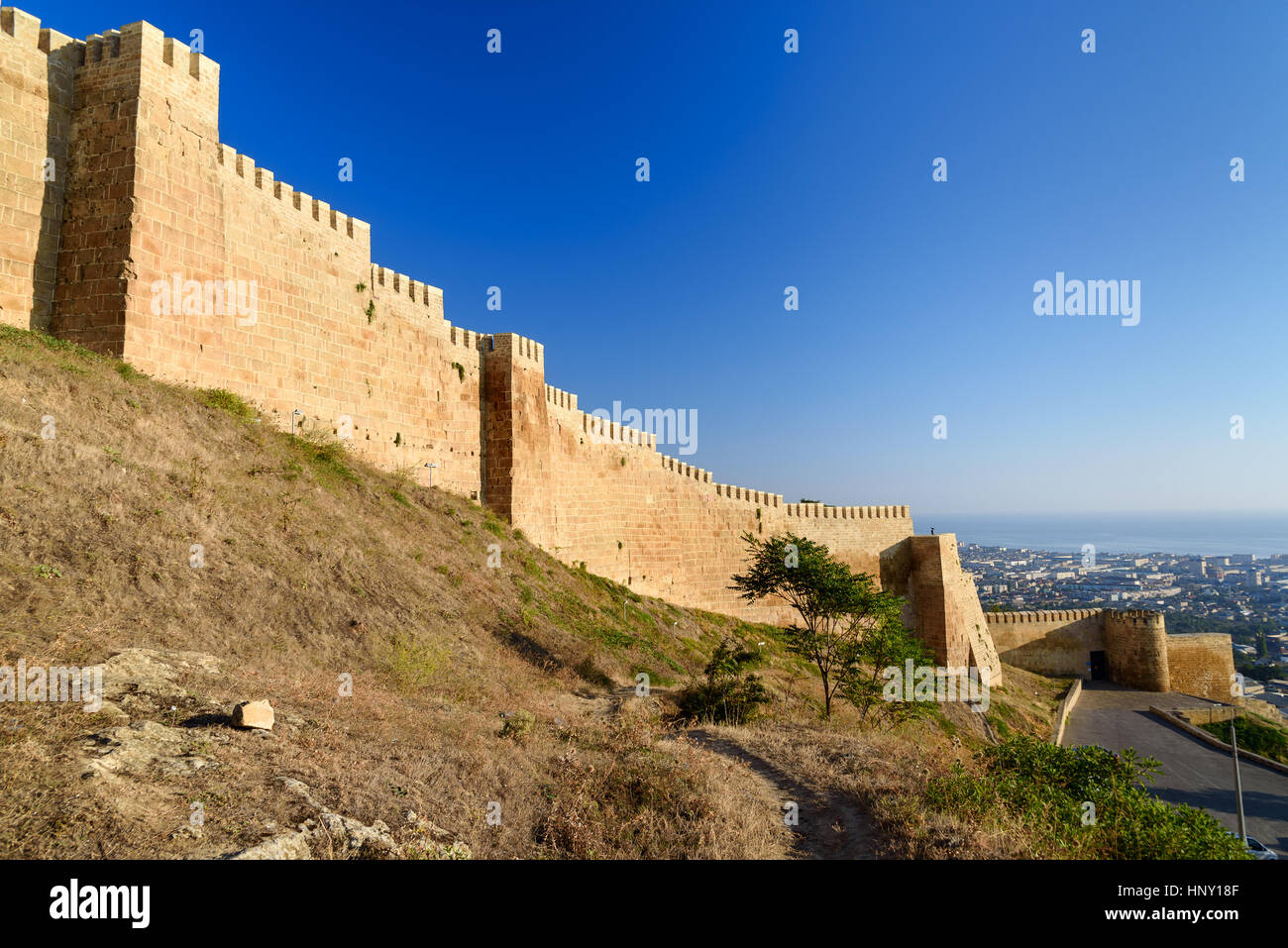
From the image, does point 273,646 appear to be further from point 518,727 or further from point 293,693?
point 518,727

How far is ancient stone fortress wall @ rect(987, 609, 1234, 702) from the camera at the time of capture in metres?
35.7

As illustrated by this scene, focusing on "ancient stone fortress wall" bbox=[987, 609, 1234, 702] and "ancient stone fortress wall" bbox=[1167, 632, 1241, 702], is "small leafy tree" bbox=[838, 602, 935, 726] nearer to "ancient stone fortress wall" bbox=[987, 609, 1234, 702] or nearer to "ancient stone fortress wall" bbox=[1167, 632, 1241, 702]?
"ancient stone fortress wall" bbox=[987, 609, 1234, 702]

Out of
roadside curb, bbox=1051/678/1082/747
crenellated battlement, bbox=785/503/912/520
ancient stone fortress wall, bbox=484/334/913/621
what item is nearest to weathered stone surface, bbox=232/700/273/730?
ancient stone fortress wall, bbox=484/334/913/621

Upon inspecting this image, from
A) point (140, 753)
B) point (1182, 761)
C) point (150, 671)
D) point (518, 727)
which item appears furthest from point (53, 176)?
point (1182, 761)

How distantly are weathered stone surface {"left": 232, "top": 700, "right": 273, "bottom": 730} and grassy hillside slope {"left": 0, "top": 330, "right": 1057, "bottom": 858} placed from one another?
0.32ft

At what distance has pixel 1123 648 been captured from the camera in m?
36.5

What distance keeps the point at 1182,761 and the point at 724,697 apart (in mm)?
21189

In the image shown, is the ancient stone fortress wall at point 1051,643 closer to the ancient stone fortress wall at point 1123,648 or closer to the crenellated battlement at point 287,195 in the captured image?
the ancient stone fortress wall at point 1123,648

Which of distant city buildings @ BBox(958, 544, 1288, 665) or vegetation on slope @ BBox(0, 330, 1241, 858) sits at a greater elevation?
vegetation on slope @ BBox(0, 330, 1241, 858)

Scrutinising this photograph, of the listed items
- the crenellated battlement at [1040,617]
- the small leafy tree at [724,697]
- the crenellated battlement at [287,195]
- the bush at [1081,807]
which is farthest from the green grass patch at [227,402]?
the crenellated battlement at [1040,617]

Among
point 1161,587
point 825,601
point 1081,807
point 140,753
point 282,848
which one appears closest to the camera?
point 282,848

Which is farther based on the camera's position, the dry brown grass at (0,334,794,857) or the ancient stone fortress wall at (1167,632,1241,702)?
the ancient stone fortress wall at (1167,632,1241,702)

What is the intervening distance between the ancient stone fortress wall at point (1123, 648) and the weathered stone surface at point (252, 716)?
41219mm
